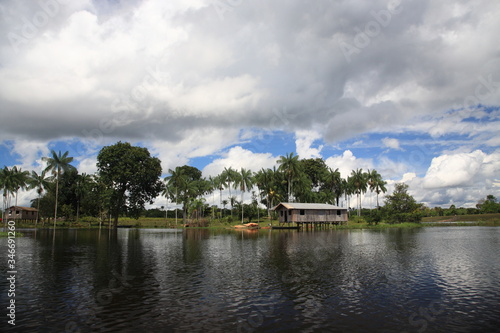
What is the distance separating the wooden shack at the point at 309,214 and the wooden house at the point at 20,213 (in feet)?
281

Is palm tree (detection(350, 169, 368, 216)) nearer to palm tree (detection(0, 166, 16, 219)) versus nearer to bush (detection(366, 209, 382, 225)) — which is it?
bush (detection(366, 209, 382, 225))

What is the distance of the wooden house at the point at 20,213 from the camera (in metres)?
105

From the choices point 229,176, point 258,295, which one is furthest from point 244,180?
point 258,295

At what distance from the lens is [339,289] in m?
16.7

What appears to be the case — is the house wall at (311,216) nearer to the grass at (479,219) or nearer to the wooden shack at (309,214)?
the wooden shack at (309,214)

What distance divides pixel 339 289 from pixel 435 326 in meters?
5.53

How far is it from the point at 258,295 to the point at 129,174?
6170cm

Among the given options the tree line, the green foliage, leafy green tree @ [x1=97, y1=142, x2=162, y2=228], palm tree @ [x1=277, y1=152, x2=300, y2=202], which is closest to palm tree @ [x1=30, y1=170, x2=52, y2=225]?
the tree line

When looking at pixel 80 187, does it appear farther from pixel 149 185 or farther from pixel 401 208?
pixel 401 208

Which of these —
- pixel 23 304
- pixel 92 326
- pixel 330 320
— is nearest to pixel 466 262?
pixel 330 320

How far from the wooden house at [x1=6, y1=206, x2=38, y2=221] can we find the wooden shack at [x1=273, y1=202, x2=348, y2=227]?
281 feet

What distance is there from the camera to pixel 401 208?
93625 millimetres

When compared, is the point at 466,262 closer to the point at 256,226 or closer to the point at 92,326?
the point at 92,326

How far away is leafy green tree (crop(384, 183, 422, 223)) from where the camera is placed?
9162 centimetres
